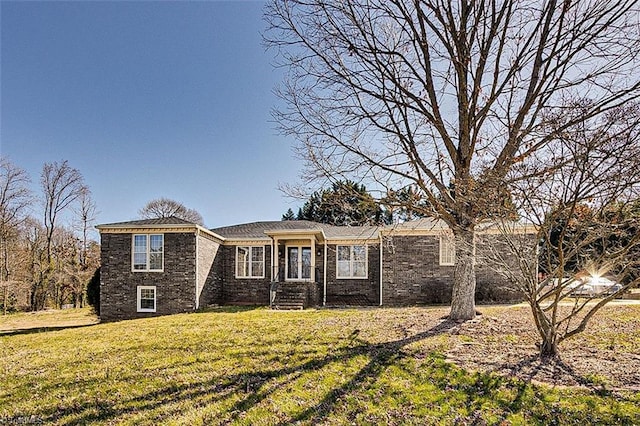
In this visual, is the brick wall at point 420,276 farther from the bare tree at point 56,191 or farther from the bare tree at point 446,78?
the bare tree at point 56,191

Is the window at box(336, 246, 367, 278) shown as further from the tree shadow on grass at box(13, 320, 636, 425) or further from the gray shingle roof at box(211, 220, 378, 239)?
the tree shadow on grass at box(13, 320, 636, 425)

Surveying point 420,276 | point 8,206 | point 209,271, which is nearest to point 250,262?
point 209,271

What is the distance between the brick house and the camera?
1590cm


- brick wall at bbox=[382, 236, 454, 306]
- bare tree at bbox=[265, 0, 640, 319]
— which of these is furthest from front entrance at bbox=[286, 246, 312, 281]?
bare tree at bbox=[265, 0, 640, 319]

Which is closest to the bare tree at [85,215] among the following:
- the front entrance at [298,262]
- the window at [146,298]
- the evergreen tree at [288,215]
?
the window at [146,298]

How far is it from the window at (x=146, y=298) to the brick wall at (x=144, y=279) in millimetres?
162

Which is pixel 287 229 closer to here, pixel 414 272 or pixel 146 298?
pixel 414 272

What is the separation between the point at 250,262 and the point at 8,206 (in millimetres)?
18291

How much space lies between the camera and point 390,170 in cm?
998

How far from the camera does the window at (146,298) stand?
16047 mm

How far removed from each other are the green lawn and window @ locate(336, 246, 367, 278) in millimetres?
8865

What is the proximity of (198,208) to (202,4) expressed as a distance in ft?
107

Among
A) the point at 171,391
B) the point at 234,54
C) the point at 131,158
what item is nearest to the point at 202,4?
the point at 234,54

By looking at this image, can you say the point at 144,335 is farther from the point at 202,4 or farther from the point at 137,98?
the point at 137,98
